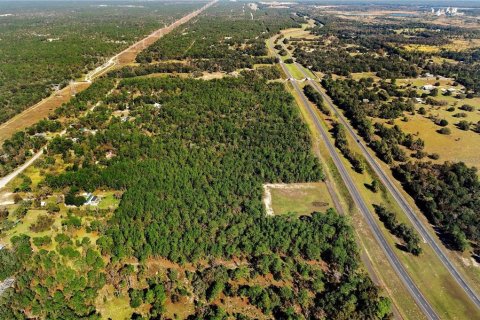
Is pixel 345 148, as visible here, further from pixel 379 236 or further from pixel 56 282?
pixel 56 282

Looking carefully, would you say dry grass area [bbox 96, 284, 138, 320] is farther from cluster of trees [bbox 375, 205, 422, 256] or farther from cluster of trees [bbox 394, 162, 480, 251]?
cluster of trees [bbox 394, 162, 480, 251]

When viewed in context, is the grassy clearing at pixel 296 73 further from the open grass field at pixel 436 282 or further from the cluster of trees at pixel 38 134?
the open grass field at pixel 436 282

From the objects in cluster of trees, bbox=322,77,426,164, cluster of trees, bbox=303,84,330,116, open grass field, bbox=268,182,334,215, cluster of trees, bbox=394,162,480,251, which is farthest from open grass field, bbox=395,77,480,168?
open grass field, bbox=268,182,334,215

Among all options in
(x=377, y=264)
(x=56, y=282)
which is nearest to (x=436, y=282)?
(x=377, y=264)

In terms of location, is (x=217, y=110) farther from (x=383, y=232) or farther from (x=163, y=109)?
(x=383, y=232)

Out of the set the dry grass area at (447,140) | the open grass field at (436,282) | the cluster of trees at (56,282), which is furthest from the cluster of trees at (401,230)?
the cluster of trees at (56,282)

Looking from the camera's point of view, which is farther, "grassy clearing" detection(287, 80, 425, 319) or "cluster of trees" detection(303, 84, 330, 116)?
"cluster of trees" detection(303, 84, 330, 116)

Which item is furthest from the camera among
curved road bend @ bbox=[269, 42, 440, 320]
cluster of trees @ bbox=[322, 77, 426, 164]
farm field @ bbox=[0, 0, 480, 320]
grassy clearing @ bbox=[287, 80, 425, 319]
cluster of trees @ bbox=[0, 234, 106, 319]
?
cluster of trees @ bbox=[322, 77, 426, 164]
